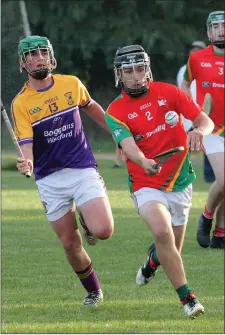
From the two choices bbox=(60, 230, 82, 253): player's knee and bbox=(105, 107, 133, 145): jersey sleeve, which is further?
bbox=(60, 230, 82, 253): player's knee

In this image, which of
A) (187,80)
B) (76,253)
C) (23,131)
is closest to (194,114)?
(23,131)

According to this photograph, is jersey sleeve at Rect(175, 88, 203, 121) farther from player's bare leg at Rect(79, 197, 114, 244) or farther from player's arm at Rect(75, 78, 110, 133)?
player's bare leg at Rect(79, 197, 114, 244)

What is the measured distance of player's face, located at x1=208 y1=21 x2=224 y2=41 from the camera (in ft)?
37.6

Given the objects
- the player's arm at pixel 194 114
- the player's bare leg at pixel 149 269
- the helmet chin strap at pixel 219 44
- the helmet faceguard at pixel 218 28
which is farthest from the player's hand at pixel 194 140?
the helmet chin strap at pixel 219 44

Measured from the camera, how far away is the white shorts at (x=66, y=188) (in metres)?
9.15

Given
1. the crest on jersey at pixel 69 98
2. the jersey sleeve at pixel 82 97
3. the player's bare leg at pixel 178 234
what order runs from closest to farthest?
the player's bare leg at pixel 178 234 < the crest on jersey at pixel 69 98 < the jersey sleeve at pixel 82 97

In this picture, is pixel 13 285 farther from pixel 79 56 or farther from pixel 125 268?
pixel 79 56

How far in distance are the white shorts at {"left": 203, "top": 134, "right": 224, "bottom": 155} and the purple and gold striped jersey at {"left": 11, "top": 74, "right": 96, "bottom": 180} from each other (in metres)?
2.89

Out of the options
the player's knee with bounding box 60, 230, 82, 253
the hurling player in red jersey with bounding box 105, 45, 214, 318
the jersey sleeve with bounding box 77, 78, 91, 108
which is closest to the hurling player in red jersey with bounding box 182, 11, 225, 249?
Answer: the jersey sleeve with bounding box 77, 78, 91, 108

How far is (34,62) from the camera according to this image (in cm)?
912

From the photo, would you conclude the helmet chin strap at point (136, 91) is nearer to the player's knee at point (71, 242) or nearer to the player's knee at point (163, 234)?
the player's knee at point (163, 234)

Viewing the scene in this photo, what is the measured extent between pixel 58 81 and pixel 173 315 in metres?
2.04

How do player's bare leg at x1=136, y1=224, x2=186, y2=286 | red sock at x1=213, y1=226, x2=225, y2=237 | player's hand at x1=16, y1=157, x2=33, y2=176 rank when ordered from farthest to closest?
red sock at x1=213, y1=226, x2=225, y2=237
player's bare leg at x1=136, y1=224, x2=186, y2=286
player's hand at x1=16, y1=157, x2=33, y2=176

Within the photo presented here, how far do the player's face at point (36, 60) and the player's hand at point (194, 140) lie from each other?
1.44m
